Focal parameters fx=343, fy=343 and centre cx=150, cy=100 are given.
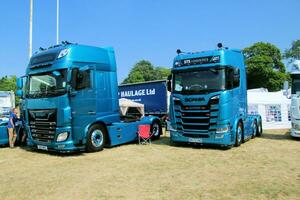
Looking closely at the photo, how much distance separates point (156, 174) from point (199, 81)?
4.72 metres

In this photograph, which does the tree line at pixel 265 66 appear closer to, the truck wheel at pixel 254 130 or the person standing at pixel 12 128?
the truck wheel at pixel 254 130

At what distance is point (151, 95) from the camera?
936 inches

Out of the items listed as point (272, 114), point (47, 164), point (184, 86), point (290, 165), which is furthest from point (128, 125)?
point (272, 114)

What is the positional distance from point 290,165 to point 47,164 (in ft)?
22.5

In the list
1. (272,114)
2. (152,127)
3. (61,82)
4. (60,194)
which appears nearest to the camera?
(60,194)

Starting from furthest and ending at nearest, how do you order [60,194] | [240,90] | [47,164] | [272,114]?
[272,114] < [240,90] < [47,164] < [60,194]

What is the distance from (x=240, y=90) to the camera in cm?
1296

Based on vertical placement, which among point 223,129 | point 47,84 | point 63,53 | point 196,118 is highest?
point 63,53

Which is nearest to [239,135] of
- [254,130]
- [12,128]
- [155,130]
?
[254,130]

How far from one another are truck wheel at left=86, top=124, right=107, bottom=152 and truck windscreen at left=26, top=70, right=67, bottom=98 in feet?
5.84

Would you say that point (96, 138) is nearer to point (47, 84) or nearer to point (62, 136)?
point (62, 136)

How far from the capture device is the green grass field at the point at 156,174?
6.67 meters

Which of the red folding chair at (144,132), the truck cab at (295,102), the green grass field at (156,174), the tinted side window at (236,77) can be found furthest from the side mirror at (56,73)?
the truck cab at (295,102)

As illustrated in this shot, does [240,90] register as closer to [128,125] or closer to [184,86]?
[184,86]
